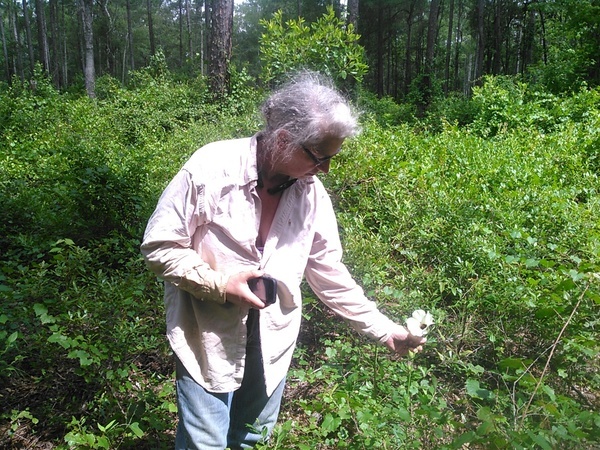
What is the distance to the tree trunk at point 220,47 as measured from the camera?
28.2 feet

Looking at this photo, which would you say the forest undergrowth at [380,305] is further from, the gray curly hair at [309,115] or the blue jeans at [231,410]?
the gray curly hair at [309,115]

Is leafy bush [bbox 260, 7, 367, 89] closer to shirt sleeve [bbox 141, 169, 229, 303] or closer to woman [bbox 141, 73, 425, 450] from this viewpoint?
woman [bbox 141, 73, 425, 450]

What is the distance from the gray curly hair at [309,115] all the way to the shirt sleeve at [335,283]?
0.37 meters

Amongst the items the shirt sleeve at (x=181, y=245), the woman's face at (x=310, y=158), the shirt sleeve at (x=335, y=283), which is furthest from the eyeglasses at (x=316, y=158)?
the shirt sleeve at (x=181, y=245)

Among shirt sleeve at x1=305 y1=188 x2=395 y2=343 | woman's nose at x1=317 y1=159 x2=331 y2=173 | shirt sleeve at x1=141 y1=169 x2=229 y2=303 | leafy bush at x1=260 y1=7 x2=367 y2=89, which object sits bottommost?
shirt sleeve at x1=305 y1=188 x2=395 y2=343

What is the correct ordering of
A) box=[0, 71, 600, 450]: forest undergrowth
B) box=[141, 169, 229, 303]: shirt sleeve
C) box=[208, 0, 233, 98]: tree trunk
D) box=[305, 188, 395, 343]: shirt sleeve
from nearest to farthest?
box=[141, 169, 229, 303]: shirt sleeve < box=[305, 188, 395, 343]: shirt sleeve < box=[0, 71, 600, 450]: forest undergrowth < box=[208, 0, 233, 98]: tree trunk

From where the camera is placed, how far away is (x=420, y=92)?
15453mm

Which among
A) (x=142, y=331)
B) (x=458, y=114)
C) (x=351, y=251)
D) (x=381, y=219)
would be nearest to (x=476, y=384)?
(x=351, y=251)

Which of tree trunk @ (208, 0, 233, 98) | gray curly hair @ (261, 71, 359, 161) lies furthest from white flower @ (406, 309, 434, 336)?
tree trunk @ (208, 0, 233, 98)

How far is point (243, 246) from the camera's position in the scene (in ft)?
5.39

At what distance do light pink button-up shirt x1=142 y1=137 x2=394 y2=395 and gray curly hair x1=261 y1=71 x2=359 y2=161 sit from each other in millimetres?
170

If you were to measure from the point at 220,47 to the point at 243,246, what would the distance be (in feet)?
26.2

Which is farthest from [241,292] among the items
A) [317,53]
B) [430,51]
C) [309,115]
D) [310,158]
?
[430,51]

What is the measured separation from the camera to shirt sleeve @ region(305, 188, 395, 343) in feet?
6.30
